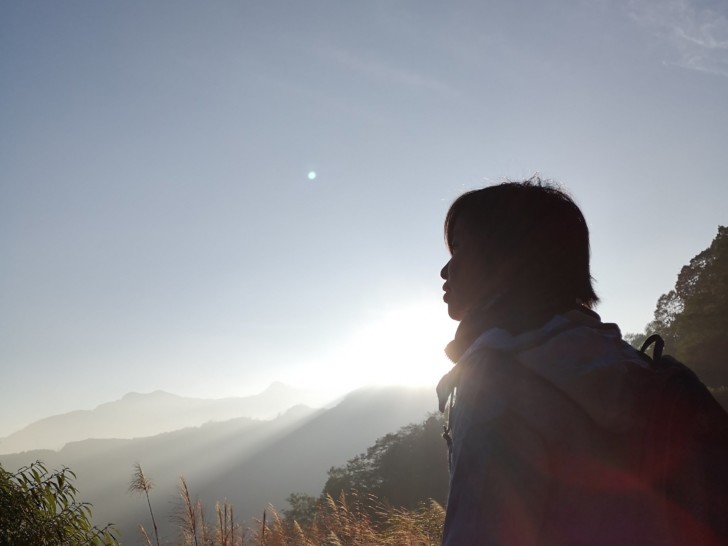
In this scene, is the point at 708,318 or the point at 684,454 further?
the point at 708,318

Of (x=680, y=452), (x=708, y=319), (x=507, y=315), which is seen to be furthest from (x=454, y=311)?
(x=708, y=319)

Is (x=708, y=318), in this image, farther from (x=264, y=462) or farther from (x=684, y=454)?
(x=264, y=462)

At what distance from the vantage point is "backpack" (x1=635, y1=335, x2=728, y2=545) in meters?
0.71

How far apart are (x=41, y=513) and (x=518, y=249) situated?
5453mm

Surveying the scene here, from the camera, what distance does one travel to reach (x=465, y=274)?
120 centimetres

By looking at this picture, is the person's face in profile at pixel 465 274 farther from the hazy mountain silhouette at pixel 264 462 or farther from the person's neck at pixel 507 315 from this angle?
the hazy mountain silhouette at pixel 264 462

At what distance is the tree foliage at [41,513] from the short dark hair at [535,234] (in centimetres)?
516

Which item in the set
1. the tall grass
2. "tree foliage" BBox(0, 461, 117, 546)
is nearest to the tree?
the tall grass

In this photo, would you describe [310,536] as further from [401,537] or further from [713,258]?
[713,258]

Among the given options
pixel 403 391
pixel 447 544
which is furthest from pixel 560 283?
pixel 403 391

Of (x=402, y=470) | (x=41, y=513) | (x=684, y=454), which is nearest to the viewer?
(x=684, y=454)

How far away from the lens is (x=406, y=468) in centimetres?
3197

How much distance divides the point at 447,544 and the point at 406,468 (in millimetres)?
34806

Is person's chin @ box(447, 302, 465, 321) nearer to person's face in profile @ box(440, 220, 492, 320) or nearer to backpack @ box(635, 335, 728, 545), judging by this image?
person's face in profile @ box(440, 220, 492, 320)
